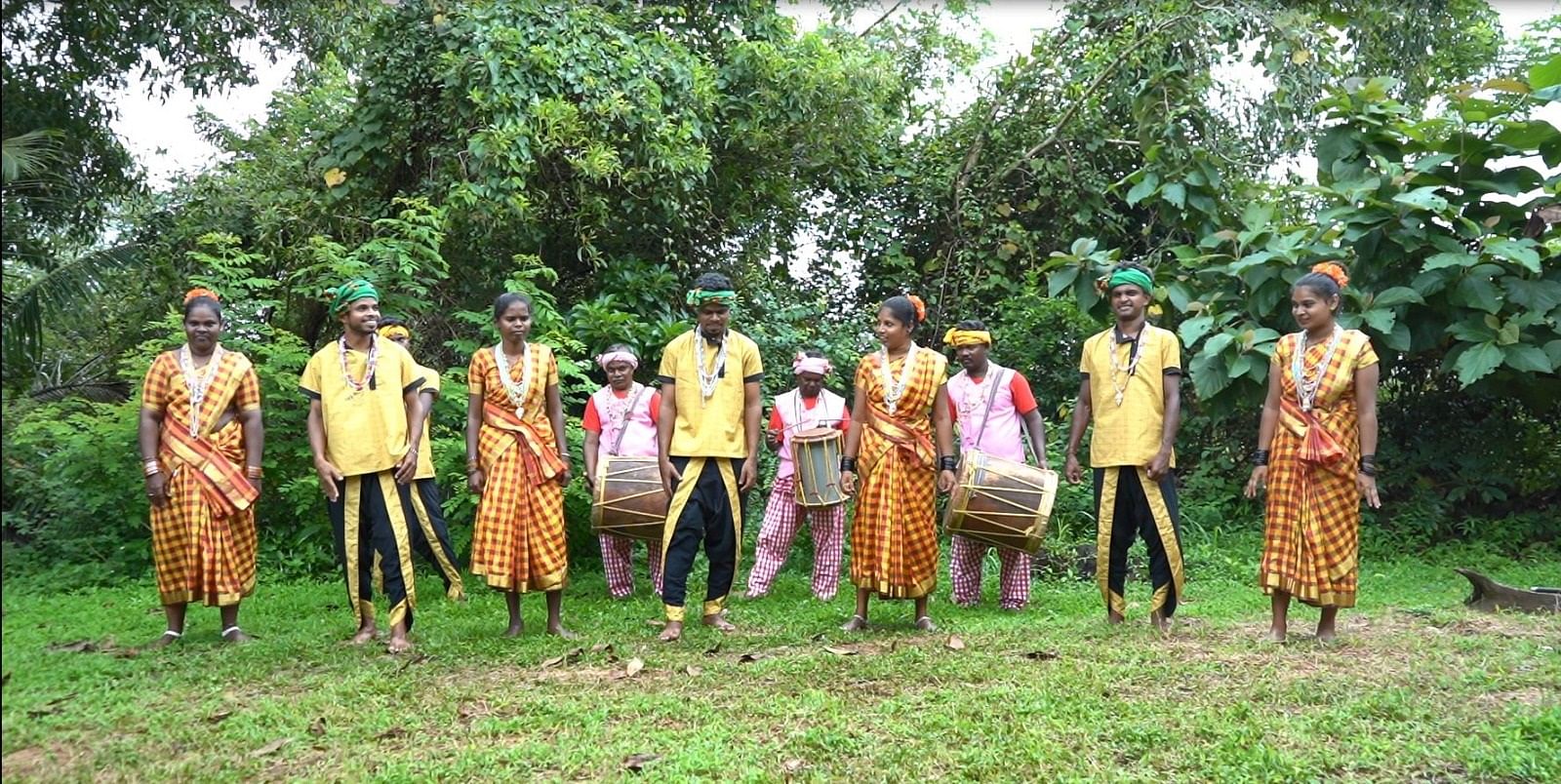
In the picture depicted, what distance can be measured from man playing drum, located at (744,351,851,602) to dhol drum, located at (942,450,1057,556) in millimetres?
1506

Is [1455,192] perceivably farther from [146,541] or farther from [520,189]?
[146,541]

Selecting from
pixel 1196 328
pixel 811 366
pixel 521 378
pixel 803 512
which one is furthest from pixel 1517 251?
pixel 521 378

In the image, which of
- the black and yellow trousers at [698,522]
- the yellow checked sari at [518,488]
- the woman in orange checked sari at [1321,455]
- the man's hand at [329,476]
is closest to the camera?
the woman in orange checked sari at [1321,455]

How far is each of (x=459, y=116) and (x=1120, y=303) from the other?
6.15 metres

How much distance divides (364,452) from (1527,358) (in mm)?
7061

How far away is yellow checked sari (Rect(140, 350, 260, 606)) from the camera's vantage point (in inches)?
250

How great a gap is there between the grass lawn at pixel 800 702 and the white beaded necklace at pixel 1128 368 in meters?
1.23

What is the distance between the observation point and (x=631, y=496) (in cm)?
745

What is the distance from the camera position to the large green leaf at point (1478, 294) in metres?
8.26

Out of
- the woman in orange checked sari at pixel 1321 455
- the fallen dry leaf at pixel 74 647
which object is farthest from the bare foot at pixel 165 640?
the woman in orange checked sari at pixel 1321 455

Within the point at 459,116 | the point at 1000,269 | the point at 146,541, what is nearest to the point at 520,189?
the point at 459,116

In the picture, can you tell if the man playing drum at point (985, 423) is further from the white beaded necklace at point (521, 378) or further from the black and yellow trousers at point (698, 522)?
the white beaded necklace at point (521, 378)

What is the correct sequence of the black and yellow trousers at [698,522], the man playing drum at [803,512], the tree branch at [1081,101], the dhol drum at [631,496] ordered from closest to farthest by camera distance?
the black and yellow trousers at [698,522] < the dhol drum at [631,496] < the man playing drum at [803,512] < the tree branch at [1081,101]

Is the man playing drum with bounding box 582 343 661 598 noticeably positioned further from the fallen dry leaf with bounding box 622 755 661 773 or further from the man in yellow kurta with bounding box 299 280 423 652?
the fallen dry leaf with bounding box 622 755 661 773
